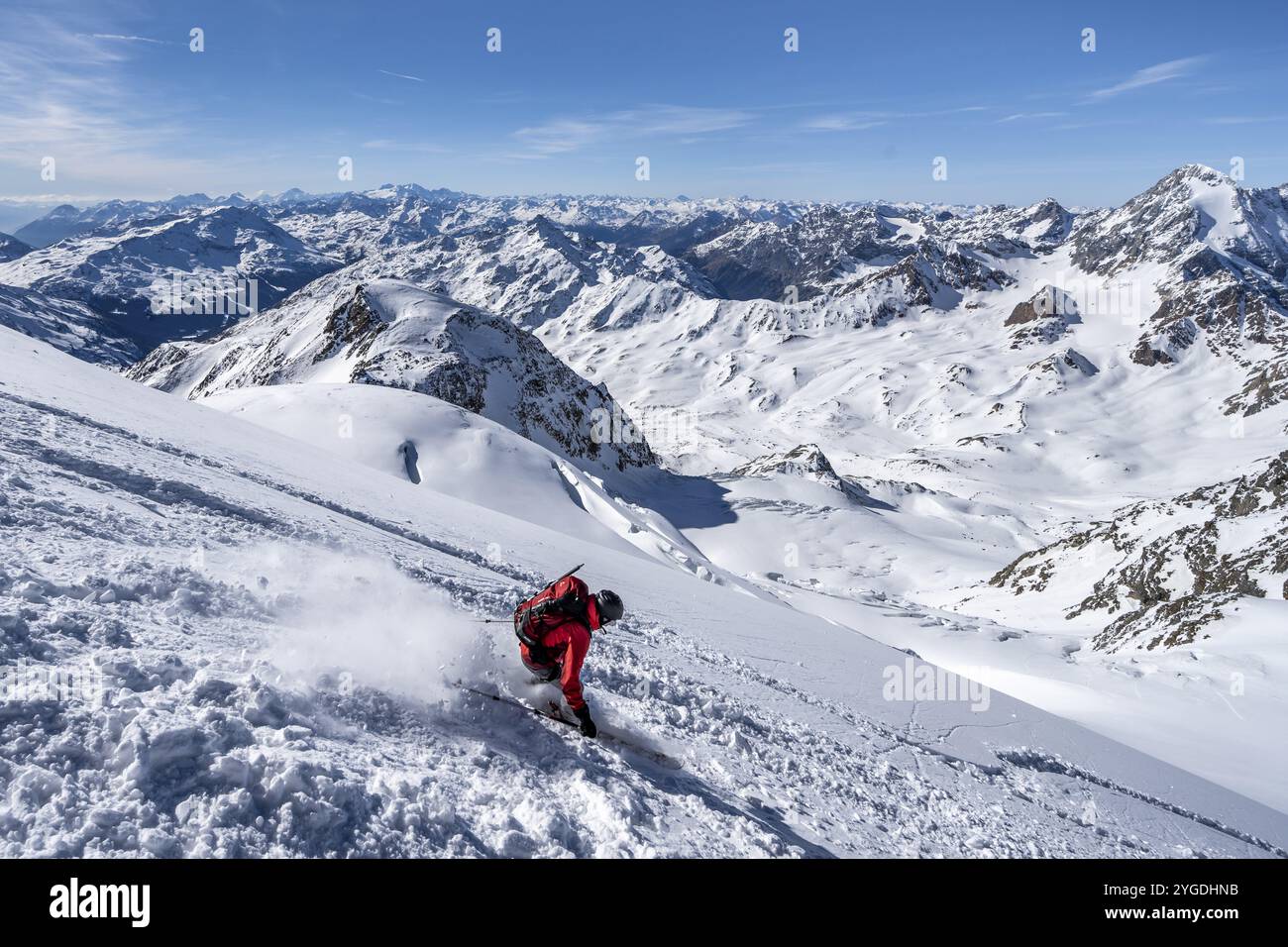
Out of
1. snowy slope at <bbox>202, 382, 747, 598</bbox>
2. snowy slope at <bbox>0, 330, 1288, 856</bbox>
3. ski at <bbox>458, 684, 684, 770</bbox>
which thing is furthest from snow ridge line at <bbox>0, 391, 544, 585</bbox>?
snowy slope at <bbox>202, 382, 747, 598</bbox>

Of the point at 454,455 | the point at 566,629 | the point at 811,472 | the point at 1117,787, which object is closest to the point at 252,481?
the point at 566,629

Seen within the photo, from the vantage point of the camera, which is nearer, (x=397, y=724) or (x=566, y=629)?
(x=397, y=724)

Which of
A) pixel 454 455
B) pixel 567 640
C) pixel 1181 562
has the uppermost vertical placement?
pixel 454 455

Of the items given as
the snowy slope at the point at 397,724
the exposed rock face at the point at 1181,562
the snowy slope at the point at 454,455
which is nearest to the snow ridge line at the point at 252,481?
the snowy slope at the point at 397,724

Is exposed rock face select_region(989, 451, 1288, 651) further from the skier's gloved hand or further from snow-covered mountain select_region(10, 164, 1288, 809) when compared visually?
the skier's gloved hand

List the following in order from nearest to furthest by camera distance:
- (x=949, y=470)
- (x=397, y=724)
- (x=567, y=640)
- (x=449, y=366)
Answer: (x=397, y=724), (x=567, y=640), (x=449, y=366), (x=949, y=470)

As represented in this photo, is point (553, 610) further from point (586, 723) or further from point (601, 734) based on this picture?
point (601, 734)
